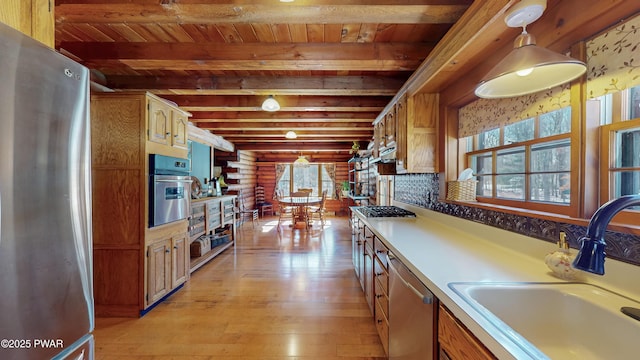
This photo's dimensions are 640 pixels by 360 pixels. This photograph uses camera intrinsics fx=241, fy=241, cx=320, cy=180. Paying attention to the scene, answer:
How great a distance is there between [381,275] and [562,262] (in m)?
1.05

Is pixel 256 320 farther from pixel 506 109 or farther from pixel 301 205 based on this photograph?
pixel 301 205

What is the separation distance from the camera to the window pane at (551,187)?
1260 millimetres

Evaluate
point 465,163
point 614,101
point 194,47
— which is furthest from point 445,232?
point 194,47

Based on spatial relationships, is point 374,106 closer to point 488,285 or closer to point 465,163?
point 465,163

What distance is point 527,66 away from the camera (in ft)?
2.82

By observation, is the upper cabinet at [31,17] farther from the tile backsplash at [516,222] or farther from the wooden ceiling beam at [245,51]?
the tile backsplash at [516,222]

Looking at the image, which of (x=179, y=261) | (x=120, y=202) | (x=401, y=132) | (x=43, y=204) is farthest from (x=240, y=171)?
(x=43, y=204)

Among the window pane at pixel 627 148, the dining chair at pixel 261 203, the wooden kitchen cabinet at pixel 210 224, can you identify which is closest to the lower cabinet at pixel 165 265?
the wooden kitchen cabinet at pixel 210 224

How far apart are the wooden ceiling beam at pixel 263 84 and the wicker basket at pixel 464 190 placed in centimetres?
143

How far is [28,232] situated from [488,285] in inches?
Answer: 61.8

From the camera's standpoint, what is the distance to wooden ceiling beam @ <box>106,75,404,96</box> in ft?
9.29

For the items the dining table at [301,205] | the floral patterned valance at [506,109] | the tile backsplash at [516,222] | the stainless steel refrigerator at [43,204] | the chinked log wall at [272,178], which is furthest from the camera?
the chinked log wall at [272,178]

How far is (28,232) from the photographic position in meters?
0.71

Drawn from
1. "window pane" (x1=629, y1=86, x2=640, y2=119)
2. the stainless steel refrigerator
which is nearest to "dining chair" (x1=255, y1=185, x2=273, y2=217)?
the stainless steel refrigerator
